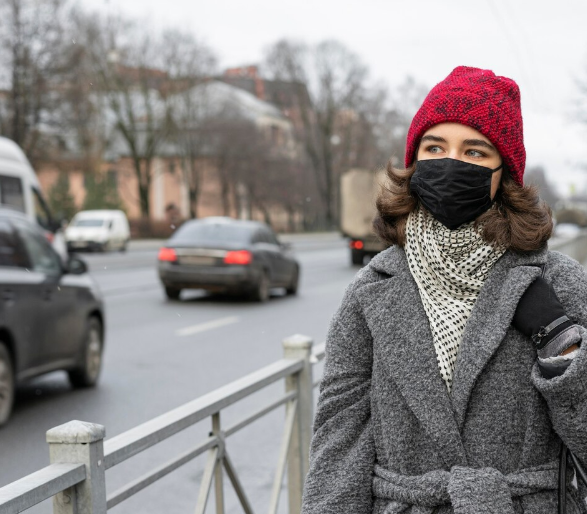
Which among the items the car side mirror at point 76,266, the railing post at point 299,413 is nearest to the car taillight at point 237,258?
the car side mirror at point 76,266

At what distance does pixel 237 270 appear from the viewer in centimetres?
1582

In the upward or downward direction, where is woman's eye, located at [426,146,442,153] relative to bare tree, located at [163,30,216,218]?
downward

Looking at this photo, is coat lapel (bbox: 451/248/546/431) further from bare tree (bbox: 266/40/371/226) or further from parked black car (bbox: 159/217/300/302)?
bare tree (bbox: 266/40/371/226)

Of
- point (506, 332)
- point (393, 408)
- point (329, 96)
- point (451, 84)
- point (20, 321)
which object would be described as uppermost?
point (329, 96)

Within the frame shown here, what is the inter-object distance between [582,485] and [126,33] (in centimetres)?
3761

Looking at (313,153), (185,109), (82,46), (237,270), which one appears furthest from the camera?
(185,109)

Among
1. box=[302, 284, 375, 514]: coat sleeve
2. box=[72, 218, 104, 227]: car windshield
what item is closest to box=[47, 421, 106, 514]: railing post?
box=[302, 284, 375, 514]: coat sleeve

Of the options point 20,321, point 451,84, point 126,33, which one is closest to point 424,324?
point 451,84

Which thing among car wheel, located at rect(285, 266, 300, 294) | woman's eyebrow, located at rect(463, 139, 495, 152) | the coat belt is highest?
woman's eyebrow, located at rect(463, 139, 495, 152)

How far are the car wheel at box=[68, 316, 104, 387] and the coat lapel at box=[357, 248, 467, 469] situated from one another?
6.18m

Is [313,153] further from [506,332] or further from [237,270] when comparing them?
[506,332]

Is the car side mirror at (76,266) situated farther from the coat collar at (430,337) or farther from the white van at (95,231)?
the white van at (95,231)

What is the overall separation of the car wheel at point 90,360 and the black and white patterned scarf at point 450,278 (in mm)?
6243

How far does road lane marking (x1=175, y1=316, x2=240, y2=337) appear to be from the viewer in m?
12.2
